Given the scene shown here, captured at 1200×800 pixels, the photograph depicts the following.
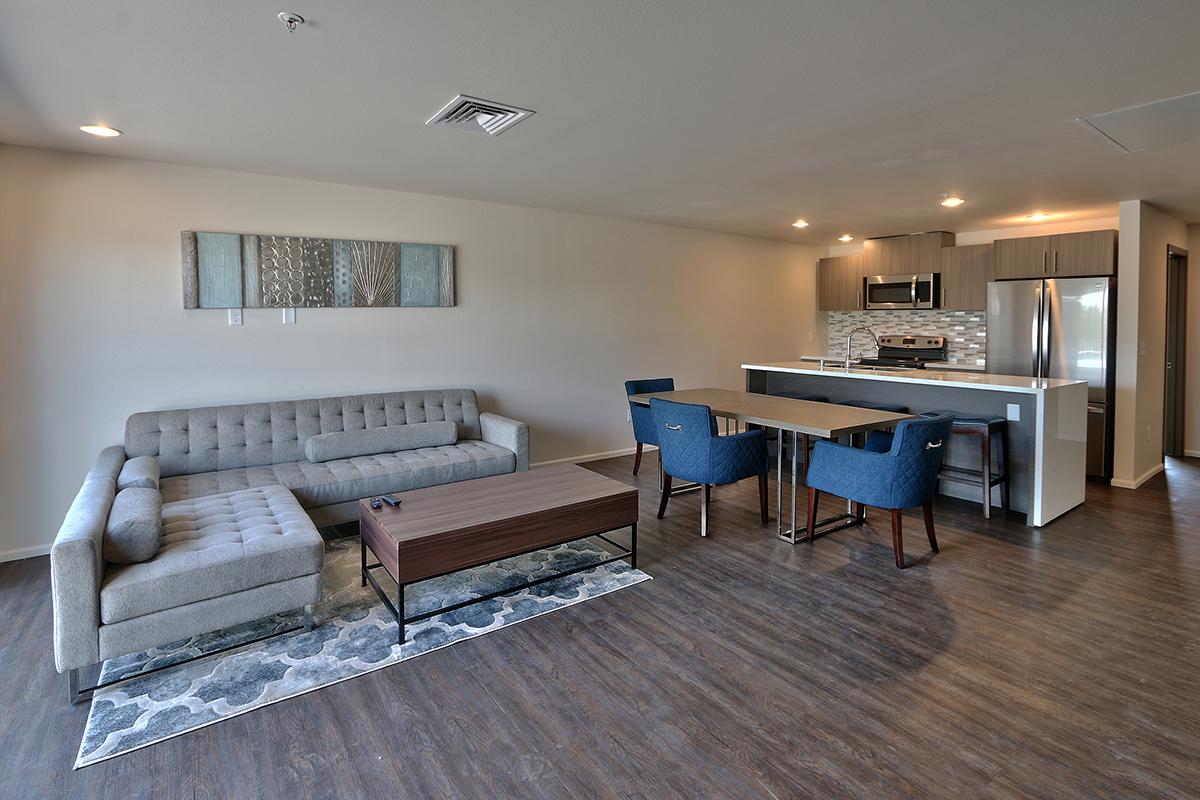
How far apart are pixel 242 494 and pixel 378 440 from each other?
1.11 metres

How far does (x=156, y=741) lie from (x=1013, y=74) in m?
3.97

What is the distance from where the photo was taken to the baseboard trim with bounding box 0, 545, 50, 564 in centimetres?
373

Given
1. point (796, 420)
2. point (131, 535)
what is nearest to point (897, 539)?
point (796, 420)

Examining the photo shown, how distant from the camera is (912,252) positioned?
22.8 feet

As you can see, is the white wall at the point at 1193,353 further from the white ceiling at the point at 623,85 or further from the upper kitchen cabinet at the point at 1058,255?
the white ceiling at the point at 623,85

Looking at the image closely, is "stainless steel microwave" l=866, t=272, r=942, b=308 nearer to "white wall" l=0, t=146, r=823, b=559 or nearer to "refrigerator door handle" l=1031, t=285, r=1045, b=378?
"refrigerator door handle" l=1031, t=285, r=1045, b=378

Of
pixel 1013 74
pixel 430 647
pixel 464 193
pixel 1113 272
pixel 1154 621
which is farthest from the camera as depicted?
pixel 1113 272

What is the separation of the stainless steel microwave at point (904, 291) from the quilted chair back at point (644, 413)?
3.21 meters

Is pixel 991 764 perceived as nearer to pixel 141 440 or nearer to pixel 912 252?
pixel 141 440

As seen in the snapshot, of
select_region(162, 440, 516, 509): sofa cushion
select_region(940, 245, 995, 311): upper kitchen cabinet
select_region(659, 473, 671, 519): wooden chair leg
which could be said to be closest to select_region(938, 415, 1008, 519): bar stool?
select_region(659, 473, 671, 519): wooden chair leg

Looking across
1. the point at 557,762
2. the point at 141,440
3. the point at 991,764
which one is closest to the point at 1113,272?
the point at 991,764

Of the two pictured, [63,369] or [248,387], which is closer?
[63,369]

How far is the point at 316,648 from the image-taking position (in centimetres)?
266

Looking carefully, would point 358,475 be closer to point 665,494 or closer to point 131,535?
point 131,535
